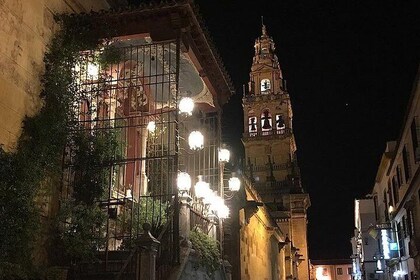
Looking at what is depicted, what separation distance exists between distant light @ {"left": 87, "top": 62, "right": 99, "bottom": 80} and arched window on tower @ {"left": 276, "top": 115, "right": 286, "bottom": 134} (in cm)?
4573

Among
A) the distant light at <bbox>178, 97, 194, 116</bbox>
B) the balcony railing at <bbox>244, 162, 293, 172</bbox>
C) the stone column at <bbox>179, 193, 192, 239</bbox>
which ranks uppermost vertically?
the balcony railing at <bbox>244, 162, 293, 172</bbox>

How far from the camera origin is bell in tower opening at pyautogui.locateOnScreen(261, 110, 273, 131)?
58.8 m

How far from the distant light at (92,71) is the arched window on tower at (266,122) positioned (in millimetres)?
45744

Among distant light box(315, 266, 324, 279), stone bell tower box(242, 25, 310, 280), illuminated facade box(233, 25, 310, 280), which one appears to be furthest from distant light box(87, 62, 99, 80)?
distant light box(315, 266, 324, 279)

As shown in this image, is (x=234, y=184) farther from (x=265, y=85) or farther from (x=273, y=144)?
(x=265, y=85)

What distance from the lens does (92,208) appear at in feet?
41.7

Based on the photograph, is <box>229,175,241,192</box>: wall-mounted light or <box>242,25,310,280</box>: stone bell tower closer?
<box>229,175,241,192</box>: wall-mounted light

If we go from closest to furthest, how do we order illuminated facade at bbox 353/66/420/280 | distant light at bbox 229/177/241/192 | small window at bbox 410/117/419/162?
1. distant light at bbox 229/177/241/192
2. small window at bbox 410/117/419/162
3. illuminated facade at bbox 353/66/420/280

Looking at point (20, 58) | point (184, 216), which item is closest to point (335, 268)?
point (184, 216)

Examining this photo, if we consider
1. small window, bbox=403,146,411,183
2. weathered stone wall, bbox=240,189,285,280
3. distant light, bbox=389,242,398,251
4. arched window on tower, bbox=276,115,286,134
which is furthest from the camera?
arched window on tower, bbox=276,115,286,134

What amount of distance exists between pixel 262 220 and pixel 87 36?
15724 millimetres

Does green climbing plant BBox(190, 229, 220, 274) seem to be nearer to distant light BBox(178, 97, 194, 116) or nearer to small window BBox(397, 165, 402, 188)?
distant light BBox(178, 97, 194, 116)

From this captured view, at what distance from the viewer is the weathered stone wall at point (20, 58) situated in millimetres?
11156

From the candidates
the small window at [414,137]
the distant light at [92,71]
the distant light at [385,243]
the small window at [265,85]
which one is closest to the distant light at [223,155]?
the distant light at [92,71]
